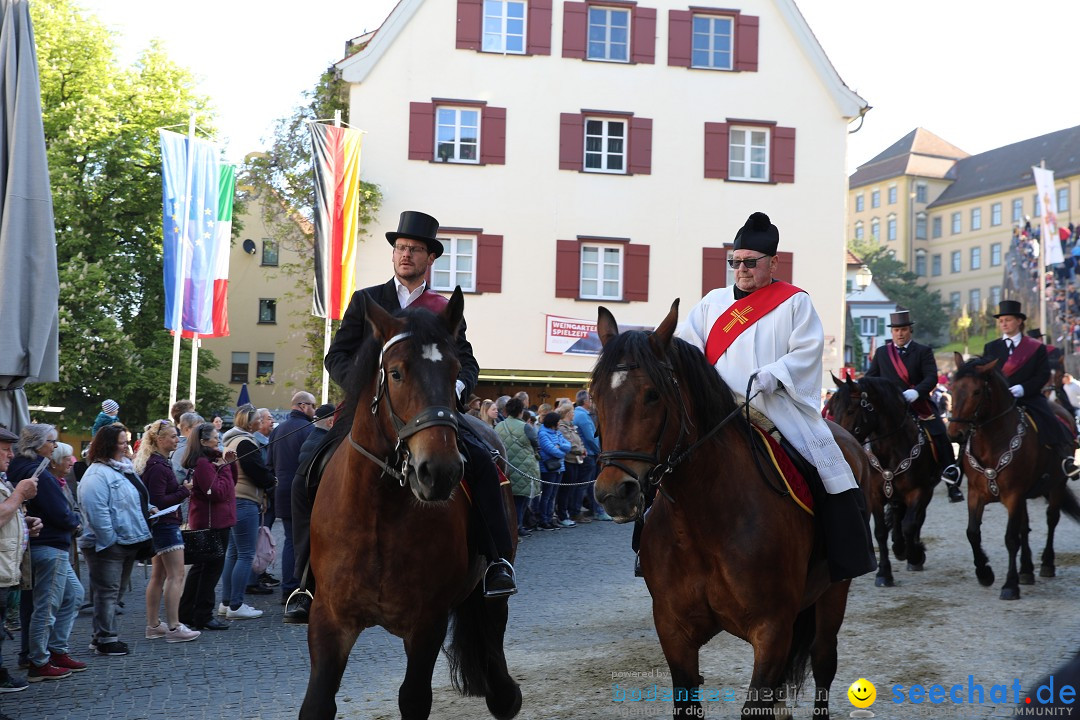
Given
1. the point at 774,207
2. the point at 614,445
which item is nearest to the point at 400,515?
the point at 614,445

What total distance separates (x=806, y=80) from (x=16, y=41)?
25767mm

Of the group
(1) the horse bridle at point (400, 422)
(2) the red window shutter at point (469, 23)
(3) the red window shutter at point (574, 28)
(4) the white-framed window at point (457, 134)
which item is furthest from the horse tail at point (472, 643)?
(3) the red window shutter at point (574, 28)

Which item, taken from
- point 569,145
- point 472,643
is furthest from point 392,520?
point 569,145

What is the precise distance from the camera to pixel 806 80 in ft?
99.2

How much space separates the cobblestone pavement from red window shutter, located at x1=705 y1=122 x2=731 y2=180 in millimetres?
19443

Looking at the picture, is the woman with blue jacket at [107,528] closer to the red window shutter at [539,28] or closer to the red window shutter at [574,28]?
the red window shutter at [539,28]

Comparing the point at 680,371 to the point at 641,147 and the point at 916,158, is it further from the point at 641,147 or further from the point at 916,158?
the point at 916,158

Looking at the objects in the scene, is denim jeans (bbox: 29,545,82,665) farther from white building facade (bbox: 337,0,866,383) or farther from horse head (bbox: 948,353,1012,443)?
white building facade (bbox: 337,0,866,383)

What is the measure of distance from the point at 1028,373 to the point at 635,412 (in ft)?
30.3

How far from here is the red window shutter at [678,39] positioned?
29.6m

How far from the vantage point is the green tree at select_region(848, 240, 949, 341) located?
78.4m

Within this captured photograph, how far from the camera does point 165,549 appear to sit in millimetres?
9203

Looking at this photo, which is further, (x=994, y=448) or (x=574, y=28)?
(x=574, y=28)

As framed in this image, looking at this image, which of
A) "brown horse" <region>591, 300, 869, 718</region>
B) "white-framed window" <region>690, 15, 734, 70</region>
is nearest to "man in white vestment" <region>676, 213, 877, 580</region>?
"brown horse" <region>591, 300, 869, 718</region>
